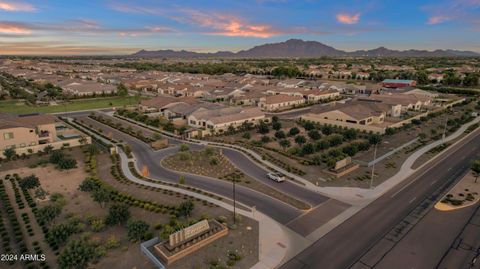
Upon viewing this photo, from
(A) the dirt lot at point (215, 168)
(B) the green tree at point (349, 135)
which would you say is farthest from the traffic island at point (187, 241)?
(B) the green tree at point (349, 135)

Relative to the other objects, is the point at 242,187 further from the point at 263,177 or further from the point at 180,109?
the point at 180,109

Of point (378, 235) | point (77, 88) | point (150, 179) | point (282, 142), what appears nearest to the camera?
point (378, 235)

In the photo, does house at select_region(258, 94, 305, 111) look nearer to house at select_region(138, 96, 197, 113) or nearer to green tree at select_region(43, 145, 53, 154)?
house at select_region(138, 96, 197, 113)

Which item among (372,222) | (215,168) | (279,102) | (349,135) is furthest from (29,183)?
(279,102)

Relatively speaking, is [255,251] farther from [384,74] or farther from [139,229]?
[384,74]

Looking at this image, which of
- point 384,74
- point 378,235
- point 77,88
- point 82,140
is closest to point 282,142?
point 378,235

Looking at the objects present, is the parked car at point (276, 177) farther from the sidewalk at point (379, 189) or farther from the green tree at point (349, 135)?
the green tree at point (349, 135)
